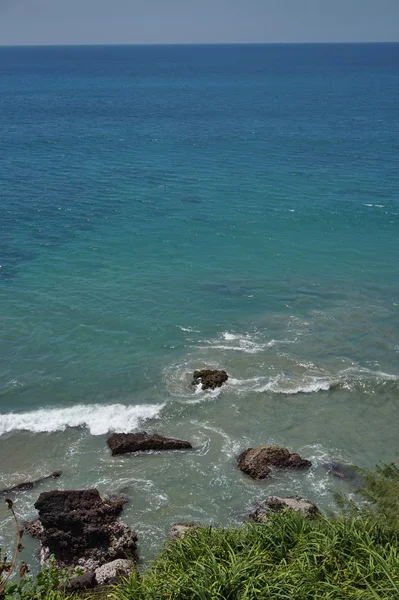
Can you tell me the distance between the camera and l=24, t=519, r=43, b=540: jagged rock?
26.7m

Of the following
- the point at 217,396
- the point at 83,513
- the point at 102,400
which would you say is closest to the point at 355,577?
the point at 83,513

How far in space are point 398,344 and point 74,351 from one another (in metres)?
20.8

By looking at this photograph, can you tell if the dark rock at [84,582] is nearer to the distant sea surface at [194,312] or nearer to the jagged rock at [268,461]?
the distant sea surface at [194,312]

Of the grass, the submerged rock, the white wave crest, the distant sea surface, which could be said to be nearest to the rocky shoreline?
the distant sea surface

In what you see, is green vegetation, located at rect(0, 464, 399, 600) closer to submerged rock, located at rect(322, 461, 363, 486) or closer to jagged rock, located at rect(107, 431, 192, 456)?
submerged rock, located at rect(322, 461, 363, 486)

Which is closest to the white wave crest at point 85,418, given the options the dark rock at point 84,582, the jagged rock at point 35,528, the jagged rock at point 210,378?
the jagged rock at point 210,378

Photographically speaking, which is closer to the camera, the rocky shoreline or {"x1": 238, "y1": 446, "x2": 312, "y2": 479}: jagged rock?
the rocky shoreline

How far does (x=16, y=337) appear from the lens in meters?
42.2

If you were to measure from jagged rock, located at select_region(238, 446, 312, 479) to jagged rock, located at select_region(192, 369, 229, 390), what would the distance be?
20.7 ft

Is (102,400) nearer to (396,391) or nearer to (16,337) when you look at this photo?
(16,337)

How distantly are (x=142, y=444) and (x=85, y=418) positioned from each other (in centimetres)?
421

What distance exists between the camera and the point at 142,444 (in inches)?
1266

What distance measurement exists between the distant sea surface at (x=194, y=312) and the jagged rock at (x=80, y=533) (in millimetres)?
1215

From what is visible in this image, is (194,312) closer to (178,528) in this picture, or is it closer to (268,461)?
(268,461)
